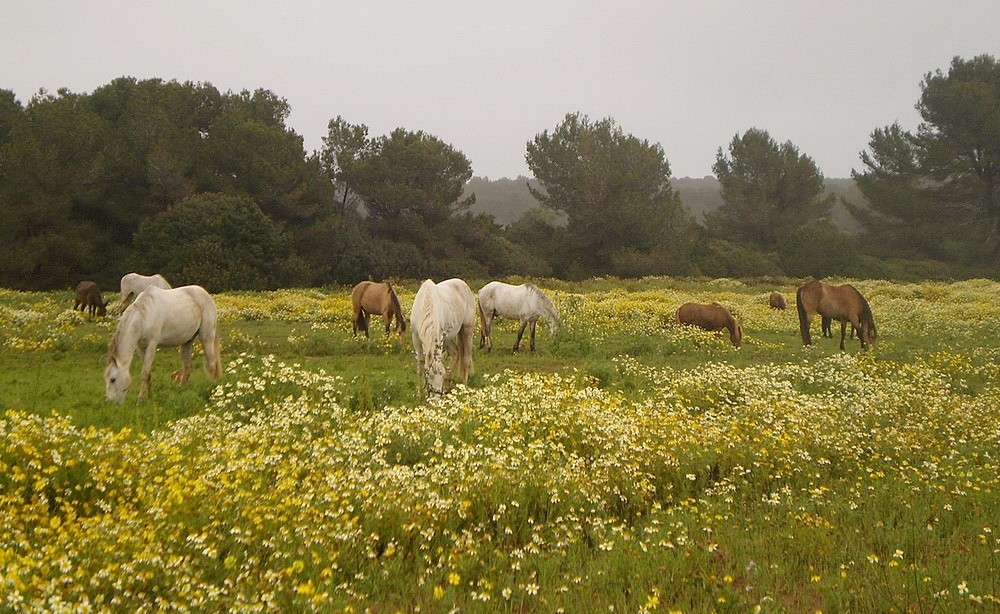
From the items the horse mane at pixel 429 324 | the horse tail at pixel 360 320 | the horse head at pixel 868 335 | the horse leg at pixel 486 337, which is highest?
the horse mane at pixel 429 324

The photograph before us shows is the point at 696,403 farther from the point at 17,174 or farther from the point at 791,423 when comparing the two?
the point at 17,174

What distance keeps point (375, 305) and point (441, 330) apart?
786cm

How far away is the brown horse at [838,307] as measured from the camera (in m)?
15.6

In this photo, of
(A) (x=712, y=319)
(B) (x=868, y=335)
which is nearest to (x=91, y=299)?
(A) (x=712, y=319)

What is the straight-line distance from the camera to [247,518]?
4.07 meters

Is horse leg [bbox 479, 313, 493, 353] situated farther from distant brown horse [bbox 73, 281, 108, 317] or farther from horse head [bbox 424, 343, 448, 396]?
distant brown horse [bbox 73, 281, 108, 317]

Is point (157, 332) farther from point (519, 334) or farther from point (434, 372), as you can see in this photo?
point (519, 334)

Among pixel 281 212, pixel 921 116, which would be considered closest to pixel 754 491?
pixel 281 212

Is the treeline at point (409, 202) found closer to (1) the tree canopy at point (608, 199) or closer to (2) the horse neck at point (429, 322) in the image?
(1) the tree canopy at point (608, 199)

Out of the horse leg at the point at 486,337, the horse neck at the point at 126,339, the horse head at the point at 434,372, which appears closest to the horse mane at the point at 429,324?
the horse head at the point at 434,372

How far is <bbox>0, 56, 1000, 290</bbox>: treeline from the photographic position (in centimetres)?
3588

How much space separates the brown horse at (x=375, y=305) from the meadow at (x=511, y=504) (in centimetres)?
748

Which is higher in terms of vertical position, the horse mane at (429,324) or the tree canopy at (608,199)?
the tree canopy at (608,199)

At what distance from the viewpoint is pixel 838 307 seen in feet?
52.6
